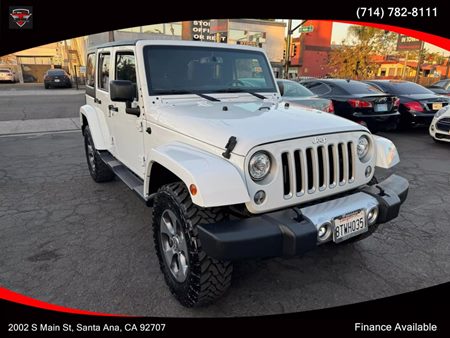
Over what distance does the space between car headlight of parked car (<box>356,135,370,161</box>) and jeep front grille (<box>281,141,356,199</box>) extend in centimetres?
14

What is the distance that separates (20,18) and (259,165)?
7103mm

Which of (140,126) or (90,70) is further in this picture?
(90,70)

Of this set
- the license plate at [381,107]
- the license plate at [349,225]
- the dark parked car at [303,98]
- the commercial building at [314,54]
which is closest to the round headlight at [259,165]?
the license plate at [349,225]

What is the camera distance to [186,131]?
2.62m

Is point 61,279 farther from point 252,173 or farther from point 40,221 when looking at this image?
point 252,173

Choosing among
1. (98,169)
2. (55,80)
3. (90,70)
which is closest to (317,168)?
(98,169)

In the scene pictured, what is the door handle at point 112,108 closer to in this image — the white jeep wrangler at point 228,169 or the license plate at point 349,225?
the white jeep wrangler at point 228,169

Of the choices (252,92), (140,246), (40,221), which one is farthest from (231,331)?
(40,221)

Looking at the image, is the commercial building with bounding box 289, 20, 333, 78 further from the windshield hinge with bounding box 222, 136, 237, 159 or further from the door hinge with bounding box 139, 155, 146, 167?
the windshield hinge with bounding box 222, 136, 237, 159

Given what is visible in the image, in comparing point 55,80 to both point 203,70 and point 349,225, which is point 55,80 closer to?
point 203,70

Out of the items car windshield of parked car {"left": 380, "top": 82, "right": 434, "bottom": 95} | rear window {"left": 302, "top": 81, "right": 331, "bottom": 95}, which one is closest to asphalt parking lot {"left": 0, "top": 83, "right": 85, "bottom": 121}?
rear window {"left": 302, "top": 81, "right": 331, "bottom": 95}

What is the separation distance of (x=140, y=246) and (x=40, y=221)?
4.84 ft

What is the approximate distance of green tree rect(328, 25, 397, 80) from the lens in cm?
2841

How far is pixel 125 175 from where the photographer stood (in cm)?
386
